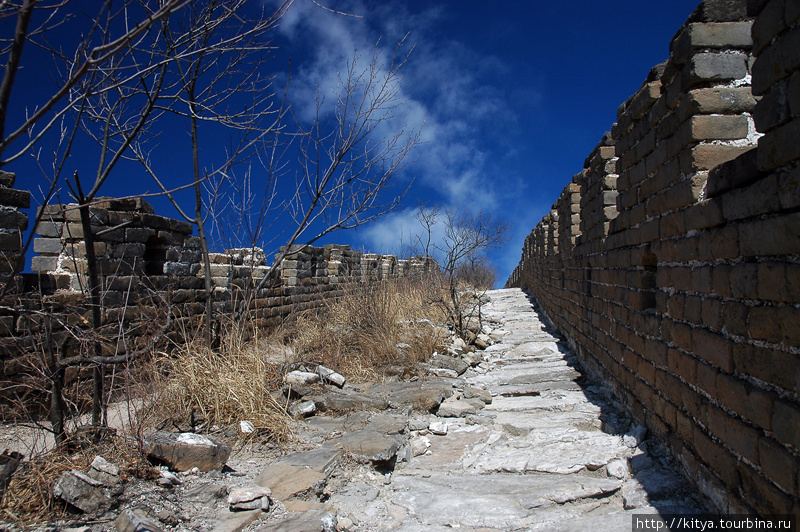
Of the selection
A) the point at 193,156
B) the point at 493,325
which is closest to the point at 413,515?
the point at 193,156

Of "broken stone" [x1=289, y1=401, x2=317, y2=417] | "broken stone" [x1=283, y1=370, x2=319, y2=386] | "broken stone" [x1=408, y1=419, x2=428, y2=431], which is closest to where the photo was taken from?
"broken stone" [x1=408, y1=419, x2=428, y2=431]

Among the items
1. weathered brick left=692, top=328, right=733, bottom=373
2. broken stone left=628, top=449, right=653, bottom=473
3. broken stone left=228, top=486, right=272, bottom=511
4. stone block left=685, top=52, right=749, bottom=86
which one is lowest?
broken stone left=228, top=486, right=272, bottom=511

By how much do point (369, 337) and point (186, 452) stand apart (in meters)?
2.96

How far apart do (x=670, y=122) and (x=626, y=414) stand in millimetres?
1927

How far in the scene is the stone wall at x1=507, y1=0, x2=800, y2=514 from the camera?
164 cm

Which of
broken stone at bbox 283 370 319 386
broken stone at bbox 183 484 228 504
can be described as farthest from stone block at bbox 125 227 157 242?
broken stone at bbox 183 484 228 504

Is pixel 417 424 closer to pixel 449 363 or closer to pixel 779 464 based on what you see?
pixel 449 363

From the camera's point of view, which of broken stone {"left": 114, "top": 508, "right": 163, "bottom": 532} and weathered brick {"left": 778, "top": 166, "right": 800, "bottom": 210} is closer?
weathered brick {"left": 778, "top": 166, "right": 800, "bottom": 210}

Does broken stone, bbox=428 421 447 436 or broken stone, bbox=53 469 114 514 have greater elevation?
broken stone, bbox=53 469 114 514

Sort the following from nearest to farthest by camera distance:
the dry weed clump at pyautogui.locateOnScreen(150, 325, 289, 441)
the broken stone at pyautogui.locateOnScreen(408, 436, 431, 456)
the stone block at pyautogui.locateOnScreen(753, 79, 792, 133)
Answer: the stone block at pyautogui.locateOnScreen(753, 79, 792, 133), the broken stone at pyautogui.locateOnScreen(408, 436, 431, 456), the dry weed clump at pyautogui.locateOnScreen(150, 325, 289, 441)

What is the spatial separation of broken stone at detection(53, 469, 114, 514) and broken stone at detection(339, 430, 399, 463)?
129 centimetres

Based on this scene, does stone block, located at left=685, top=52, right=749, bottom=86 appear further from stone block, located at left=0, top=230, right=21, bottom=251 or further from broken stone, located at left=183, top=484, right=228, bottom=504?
stone block, located at left=0, top=230, right=21, bottom=251

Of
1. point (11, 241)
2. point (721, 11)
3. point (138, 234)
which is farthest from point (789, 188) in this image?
point (138, 234)

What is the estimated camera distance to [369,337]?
5.61 m
